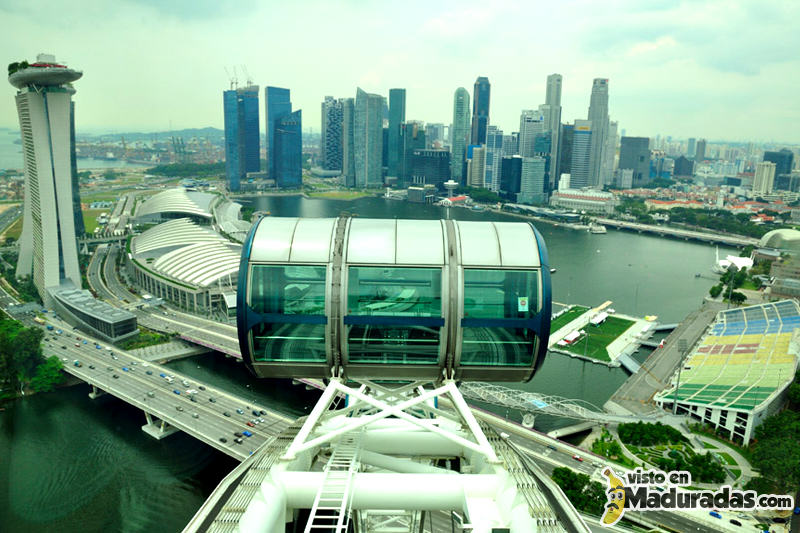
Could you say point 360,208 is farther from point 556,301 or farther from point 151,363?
point 151,363

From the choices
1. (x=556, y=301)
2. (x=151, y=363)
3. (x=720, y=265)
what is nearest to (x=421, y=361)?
(x=151, y=363)

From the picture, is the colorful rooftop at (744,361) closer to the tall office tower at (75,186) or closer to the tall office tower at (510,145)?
the tall office tower at (75,186)

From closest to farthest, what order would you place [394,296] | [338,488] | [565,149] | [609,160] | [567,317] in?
1. [338,488]
2. [394,296]
3. [567,317]
4. [565,149]
5. [609,160]

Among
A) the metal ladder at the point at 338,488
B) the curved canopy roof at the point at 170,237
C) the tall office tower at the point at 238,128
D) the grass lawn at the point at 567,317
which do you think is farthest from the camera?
the tall office tower at the point at 238,128

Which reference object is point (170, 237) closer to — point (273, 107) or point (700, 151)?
point (273, 107)

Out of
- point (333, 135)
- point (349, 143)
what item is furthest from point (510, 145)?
point (333, 135)

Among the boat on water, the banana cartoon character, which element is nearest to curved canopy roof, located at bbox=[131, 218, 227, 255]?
the banana cartoon character

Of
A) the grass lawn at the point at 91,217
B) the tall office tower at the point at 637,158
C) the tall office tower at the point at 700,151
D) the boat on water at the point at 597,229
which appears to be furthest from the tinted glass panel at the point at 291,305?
the tall office tower at the point at 700,151
